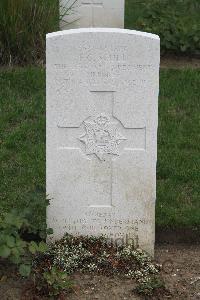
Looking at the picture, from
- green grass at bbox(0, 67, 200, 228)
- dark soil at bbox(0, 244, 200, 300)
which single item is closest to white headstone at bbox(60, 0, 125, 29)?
green grass at bbox(0, 67, 200, 228)

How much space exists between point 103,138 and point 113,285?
0.81 metres

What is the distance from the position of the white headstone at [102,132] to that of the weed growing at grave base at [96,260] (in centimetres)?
8

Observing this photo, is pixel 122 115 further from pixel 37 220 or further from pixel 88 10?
pixel 88 10

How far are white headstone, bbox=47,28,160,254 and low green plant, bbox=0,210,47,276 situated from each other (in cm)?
39

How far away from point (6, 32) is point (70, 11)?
1502mm

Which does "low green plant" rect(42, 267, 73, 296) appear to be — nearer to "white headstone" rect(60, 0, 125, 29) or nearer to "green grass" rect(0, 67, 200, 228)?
"green grass" rect(0, 67, 200, 228)

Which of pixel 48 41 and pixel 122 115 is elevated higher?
pixel 48 41

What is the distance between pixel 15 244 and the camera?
3.76 metres

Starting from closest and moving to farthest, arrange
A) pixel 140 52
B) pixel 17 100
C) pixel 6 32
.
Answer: pixel 140 52, pixel 17 100, pixel 6 32

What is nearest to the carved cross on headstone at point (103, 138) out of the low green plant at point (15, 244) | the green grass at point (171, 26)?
the low green plant at point (15, 244)

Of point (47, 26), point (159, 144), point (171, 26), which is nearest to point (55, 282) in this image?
point (159, 144)

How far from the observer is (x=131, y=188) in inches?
168

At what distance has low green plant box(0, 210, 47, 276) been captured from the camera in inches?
147

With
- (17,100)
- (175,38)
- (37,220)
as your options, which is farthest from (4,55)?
(37,220)
